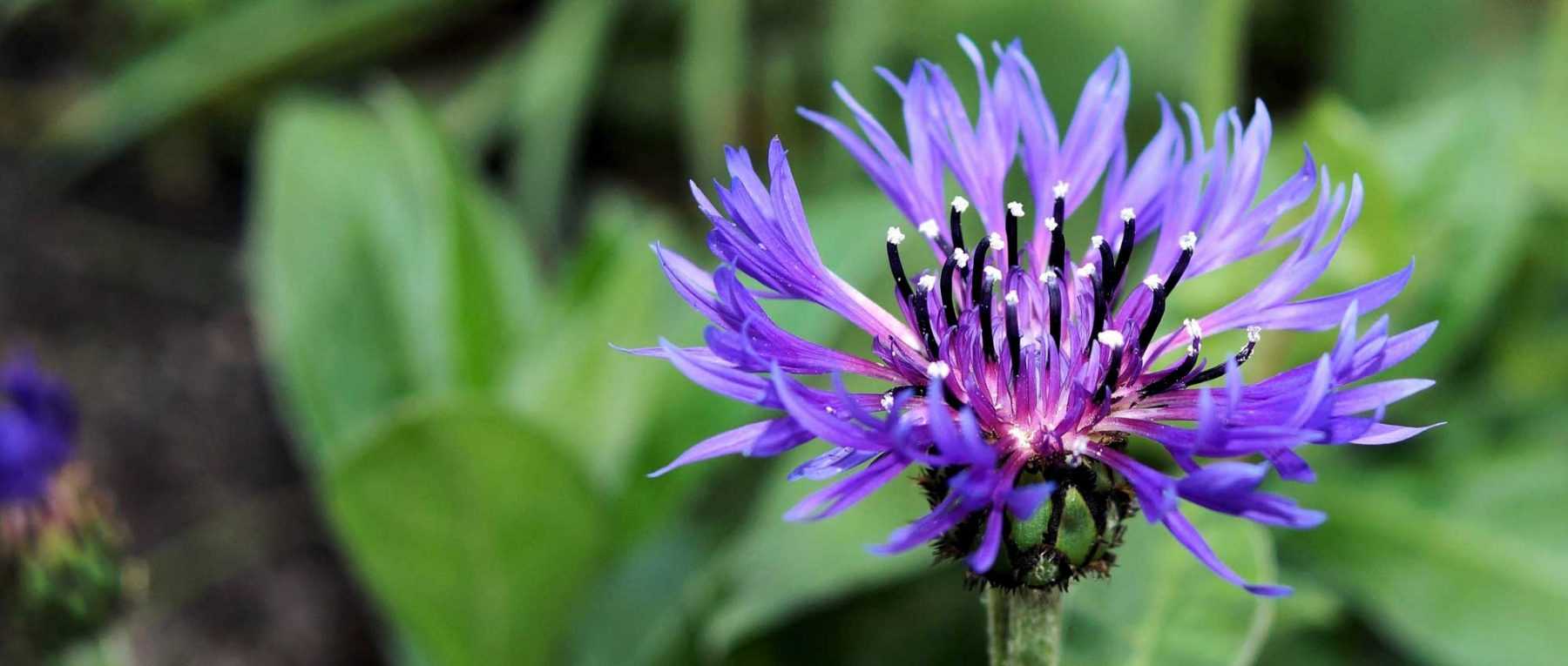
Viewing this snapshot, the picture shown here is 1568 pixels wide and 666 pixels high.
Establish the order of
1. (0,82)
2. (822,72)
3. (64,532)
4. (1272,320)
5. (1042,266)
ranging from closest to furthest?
(1272,320), (1042,266), (64,532), (822,72), (0,82)

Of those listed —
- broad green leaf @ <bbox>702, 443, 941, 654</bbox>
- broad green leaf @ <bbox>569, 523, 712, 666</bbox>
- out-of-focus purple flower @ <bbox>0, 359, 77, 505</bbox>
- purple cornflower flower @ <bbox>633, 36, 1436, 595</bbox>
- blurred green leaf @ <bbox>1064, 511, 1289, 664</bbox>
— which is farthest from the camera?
broad green leaf @ <bbox>569, 523, 712, 666</bbox>

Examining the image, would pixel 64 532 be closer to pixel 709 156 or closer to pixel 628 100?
pixel 709 156

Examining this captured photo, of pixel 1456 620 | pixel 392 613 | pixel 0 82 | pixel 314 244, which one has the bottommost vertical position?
pixel 1456 620

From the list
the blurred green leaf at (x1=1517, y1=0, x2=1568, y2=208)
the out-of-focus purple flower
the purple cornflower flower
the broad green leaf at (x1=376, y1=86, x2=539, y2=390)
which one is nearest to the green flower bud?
the out-of-focus purple flower

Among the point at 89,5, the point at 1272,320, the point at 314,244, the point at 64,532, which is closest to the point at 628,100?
the point at 314,244

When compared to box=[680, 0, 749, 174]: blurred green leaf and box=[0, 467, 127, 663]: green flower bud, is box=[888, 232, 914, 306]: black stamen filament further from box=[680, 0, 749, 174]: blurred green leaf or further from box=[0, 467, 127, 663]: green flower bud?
box=[680, 0, 749, 174]: blurred green leaf

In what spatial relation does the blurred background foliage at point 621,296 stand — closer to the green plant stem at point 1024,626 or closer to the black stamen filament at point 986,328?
the green plant stem at point 1024,626

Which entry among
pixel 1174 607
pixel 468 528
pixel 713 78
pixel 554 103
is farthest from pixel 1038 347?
pixel 554 103
